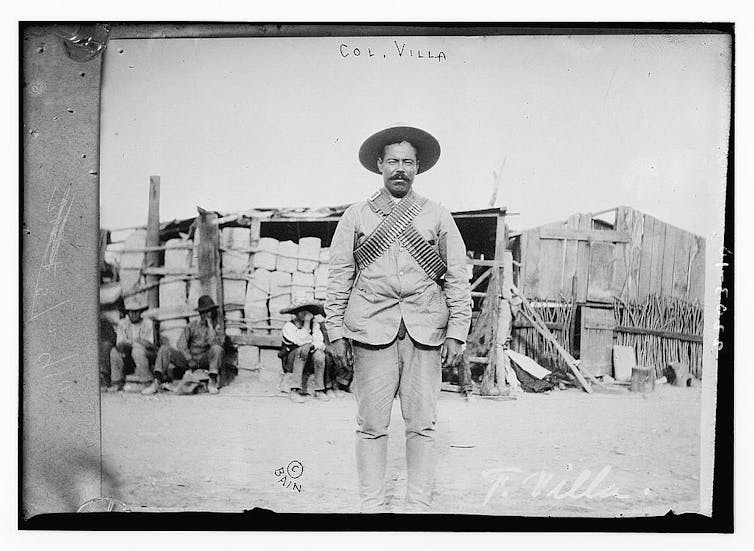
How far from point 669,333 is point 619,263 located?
1.58ft

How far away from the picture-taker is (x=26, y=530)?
4.70 metres

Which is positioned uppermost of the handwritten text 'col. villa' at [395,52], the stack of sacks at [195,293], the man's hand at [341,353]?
the handwritten text 'col. villa' at [395,52]

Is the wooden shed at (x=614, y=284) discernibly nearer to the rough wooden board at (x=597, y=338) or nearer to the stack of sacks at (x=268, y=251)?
the rough wooden board at (x=597, y=338)

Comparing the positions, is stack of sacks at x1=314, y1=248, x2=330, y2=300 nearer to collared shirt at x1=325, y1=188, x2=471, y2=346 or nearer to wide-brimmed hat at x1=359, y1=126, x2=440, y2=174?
collared shirt at x1=325, y1=188, x2=471, y2=346

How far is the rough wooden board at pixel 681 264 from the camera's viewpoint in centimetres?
470

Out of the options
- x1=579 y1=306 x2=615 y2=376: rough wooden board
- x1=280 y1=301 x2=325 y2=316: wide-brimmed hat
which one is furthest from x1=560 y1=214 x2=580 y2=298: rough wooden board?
x1=280 y1=301 x2=325 y2=316: wide-brimmed hat

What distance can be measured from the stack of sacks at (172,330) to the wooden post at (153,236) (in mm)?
124

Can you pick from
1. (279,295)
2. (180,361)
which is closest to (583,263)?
(279,295)

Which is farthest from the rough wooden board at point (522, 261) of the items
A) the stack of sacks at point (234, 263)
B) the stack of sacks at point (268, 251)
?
the stack of sacks at point (234, 263)

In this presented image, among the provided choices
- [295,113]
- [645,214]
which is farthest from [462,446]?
[295,113]

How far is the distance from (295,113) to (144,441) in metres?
2.05

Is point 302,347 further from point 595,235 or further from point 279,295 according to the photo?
point 595,235

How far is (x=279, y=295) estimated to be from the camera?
15.7 ft

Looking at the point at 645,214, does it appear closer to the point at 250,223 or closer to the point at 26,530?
the point at 250,223
